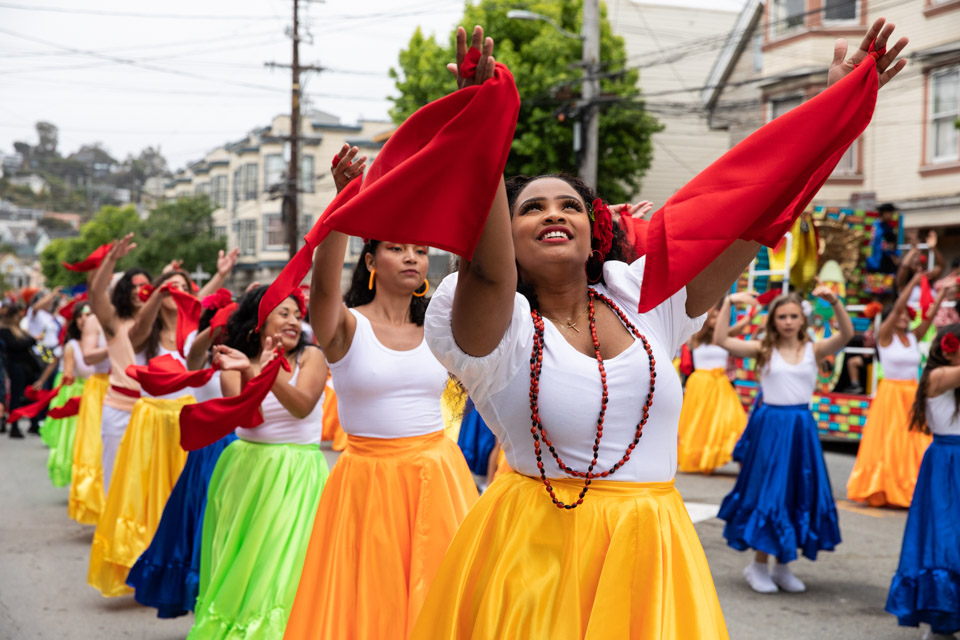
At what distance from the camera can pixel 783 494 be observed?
7016 millimetres

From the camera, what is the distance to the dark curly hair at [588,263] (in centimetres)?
259

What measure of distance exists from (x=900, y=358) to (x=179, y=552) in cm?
747

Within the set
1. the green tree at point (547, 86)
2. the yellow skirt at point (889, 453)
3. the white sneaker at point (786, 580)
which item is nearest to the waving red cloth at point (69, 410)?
the white sneaker at point (786, 580)

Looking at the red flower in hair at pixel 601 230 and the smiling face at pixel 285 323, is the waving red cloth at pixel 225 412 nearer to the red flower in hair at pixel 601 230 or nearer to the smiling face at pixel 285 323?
the smiling face at pixel 285 323

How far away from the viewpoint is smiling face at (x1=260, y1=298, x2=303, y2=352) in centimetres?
492

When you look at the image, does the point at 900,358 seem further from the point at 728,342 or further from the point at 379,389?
the point at 379,389

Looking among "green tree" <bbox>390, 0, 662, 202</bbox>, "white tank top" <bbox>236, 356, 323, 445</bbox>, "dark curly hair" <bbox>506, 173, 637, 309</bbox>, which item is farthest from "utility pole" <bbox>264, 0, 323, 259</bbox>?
"dark curly hair" <bbox>506, 173, 637, 309</bbox>

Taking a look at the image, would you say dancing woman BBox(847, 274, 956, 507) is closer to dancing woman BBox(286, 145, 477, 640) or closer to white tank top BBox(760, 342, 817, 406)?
white tank top BBox(760, 342, 817, 406)

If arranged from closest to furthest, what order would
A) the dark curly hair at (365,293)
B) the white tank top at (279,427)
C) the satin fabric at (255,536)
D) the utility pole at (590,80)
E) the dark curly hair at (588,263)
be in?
the dark curly hair at (588,263) < the satin fabric at (255,536) < the dark curly hair at (365,293) < the white tank top at (279,427) < the utility pole at (590,80)

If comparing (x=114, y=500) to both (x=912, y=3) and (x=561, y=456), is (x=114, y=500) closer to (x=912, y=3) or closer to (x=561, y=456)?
(x=561, y=456)

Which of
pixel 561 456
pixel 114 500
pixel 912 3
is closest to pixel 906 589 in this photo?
pixel 561 456

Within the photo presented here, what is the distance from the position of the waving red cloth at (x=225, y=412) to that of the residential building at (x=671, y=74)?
2957cm

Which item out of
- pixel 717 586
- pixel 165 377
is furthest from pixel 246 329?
pixel 717 586

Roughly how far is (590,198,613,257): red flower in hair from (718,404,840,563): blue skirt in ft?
15.6
